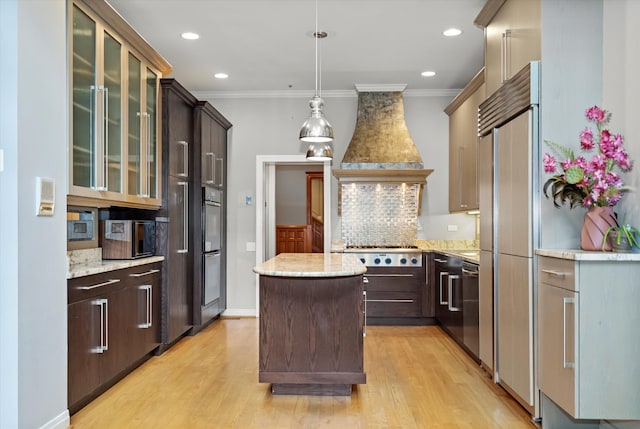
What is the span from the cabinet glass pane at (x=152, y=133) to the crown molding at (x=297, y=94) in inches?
75.5

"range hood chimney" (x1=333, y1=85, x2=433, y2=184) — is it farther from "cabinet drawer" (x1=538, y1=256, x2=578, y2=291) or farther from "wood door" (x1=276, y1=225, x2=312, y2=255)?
"wood door" (x1=276, y1=225, x2=312, y2=255)

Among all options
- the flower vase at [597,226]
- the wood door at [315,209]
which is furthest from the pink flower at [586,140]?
the wood door at [315,209]

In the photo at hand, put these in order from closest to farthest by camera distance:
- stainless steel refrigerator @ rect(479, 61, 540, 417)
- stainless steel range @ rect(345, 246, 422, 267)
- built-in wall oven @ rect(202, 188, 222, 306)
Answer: stainless steel refrigerator @ rect(479, 61, 540, 417) < built-in wall oven @ rect(202, 188, 222, 306) < stainless steel range @ rect(345, 246, 422, 267)

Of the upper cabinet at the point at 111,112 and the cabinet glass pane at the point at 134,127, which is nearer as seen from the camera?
the upper cabinet at the point at 111,112

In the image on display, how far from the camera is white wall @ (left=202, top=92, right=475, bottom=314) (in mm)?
6262

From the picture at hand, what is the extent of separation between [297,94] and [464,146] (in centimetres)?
214

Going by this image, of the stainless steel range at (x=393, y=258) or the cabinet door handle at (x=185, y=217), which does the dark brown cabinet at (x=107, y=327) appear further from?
the stainless steel range at (x=393, y=258)

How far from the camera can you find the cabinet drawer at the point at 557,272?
2426 mm

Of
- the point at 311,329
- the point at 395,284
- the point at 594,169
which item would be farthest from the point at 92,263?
the point at 594,169

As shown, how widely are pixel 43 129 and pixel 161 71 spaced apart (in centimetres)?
209

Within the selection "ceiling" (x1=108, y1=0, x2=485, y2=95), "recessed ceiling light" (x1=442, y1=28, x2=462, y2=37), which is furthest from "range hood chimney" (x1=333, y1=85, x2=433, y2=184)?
"recessed ceiling light" (x1=442, y1=28, x2=462, y2=37)

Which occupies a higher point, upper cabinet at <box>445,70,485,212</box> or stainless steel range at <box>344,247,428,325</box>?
upper cabinet at <box>445,70,485,212</box>

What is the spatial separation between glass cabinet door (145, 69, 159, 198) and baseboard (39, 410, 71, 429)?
6.23 feet

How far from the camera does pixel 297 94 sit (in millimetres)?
6328
